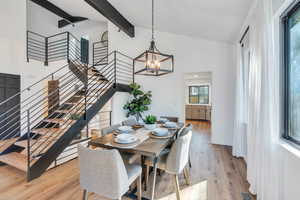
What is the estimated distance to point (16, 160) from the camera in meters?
2.46

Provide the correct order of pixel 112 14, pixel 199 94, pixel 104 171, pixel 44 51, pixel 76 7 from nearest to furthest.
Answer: pixel 104 171 → pixel 112 14 → pixel 44 51 → pixel 76 7 → pixel 199 94

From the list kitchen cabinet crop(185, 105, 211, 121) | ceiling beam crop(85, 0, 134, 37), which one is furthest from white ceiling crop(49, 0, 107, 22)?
kitchen cabinet crop(185, 105, 211, 121)

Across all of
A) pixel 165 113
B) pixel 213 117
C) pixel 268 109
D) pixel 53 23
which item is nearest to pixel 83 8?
pixel 53 23

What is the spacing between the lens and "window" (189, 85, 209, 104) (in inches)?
298

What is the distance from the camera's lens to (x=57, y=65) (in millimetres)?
4973

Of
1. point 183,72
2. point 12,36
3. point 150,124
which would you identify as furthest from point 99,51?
point 150,124

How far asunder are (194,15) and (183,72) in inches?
65.3

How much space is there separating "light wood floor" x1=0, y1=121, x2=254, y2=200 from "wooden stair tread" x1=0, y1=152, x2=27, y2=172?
0.54 feet

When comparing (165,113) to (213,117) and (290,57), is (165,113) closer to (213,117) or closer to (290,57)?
(213,117)

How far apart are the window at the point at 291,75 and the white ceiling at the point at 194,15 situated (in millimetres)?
761

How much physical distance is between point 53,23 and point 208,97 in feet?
26.1

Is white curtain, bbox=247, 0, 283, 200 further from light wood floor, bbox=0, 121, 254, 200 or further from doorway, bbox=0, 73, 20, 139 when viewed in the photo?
doorway, bbox=0, 73, 20, 139

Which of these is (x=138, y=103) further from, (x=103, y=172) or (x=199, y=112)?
(x=199, y=112)

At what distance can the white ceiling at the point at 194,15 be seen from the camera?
92.3 inches
